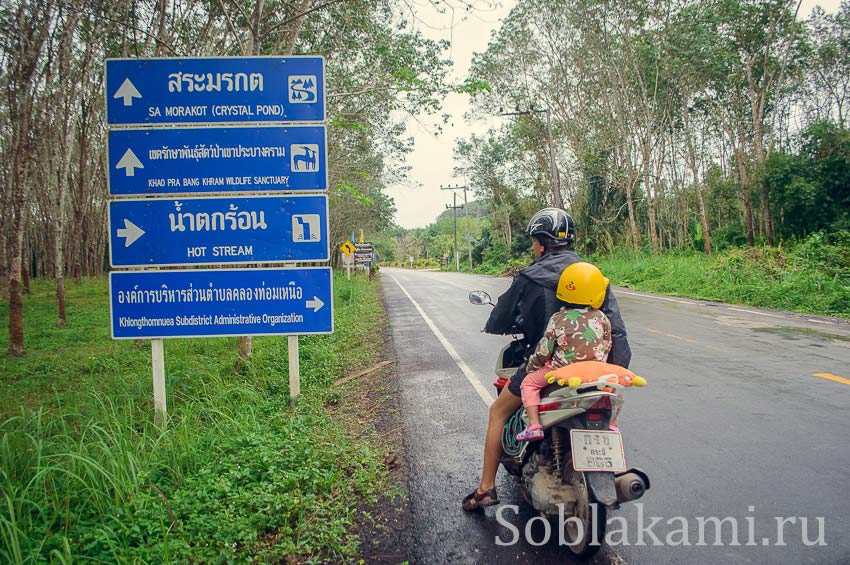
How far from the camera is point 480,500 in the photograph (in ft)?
10.7

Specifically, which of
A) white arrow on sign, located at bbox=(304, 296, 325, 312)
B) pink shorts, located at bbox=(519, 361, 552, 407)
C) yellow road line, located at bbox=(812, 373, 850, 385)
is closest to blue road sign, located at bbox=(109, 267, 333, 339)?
white arrow on sign, located at bbox=(304, 296, 325, 312)

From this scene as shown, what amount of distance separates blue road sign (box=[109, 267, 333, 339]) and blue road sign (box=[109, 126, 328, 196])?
2.71ft

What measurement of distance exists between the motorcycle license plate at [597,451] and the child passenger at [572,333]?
20 centimetres

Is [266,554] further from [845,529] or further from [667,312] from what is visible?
[667,312]

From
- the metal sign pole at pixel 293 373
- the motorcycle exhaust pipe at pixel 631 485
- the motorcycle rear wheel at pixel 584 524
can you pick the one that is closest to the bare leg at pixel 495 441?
the motorcycle rear wheel at pixel 584 524

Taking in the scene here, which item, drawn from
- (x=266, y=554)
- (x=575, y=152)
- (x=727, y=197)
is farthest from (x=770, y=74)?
(x=266, y=554)

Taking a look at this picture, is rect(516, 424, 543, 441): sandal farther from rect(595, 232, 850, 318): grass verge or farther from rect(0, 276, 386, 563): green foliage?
rect(595, 232, 850, 318): grass verge

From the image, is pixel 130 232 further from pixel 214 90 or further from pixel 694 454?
pixel 694 454

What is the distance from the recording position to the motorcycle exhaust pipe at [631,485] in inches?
105

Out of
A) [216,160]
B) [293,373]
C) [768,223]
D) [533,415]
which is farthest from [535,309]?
[768,223]

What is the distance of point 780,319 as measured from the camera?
11461mm

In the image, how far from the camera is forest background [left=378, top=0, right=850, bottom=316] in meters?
18.7

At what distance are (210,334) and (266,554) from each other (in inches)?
106

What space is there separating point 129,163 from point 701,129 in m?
37.4
